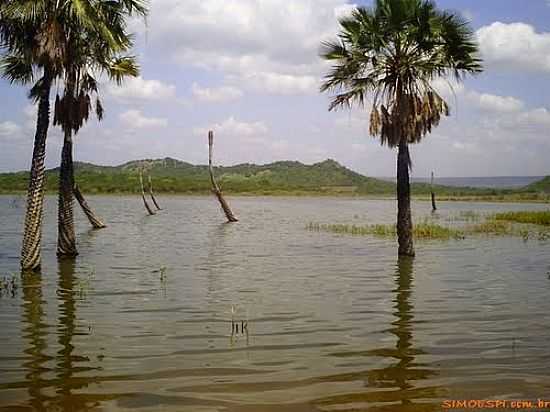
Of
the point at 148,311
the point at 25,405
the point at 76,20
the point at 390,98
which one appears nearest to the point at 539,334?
the point at 148,311

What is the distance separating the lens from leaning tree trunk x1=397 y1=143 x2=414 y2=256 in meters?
24.3

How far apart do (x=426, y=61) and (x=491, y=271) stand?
26.4 ft

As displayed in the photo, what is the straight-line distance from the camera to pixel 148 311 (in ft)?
45.9

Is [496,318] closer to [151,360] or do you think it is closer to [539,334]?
[539,334]

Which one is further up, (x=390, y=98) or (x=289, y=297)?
(x=390, y=98)

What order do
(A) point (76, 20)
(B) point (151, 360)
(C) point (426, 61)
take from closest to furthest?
(B) point (151, 360) < (A) point (76, 20) < (C) point (426, 61)

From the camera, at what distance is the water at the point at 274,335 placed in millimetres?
8164

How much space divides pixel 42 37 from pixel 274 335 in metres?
11.6

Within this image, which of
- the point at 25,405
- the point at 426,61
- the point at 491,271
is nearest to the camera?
the point at 25,405

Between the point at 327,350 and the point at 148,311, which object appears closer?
the point at 327,350

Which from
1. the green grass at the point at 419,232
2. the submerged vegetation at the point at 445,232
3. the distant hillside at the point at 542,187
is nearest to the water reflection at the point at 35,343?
the green grass at the point at 419,232

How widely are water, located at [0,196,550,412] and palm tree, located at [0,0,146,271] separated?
2334 millimetres

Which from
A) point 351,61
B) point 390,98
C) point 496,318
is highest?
point 351,61

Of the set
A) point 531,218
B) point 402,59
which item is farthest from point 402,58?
point 531,218
